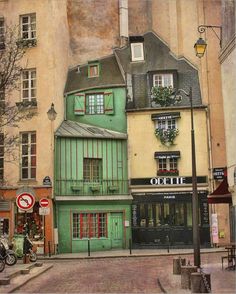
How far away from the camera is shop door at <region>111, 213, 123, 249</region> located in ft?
98.9

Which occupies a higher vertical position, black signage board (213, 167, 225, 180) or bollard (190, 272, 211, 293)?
black signage board (213, 167, 225, 180)

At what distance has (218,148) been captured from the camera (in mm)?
31203

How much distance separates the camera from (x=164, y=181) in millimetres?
30625

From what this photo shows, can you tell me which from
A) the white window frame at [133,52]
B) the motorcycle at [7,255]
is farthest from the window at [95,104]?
the motorcycle at [7,255]

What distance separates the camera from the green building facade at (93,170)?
29.3 meters

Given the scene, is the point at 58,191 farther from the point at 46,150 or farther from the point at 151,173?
the point at 151,173

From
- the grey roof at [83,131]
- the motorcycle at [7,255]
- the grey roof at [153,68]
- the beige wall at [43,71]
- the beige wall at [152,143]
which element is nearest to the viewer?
the motorcycle at [7,255]

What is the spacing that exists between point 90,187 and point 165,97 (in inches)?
275

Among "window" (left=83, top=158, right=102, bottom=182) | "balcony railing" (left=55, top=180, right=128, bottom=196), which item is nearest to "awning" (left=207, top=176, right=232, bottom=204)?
"balcony railing" (left=55, top=180, right=128, bottom=196)

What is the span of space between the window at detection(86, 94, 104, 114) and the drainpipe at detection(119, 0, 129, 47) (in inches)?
201

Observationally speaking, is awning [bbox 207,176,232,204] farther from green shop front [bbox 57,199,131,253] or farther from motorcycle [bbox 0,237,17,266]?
green shop front [bbox 57,199,131,253]

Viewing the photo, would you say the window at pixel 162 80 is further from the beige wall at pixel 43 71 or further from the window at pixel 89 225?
the window at pixel 89 225

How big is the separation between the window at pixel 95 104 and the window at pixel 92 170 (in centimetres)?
330

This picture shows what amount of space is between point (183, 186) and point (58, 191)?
7126 mm
